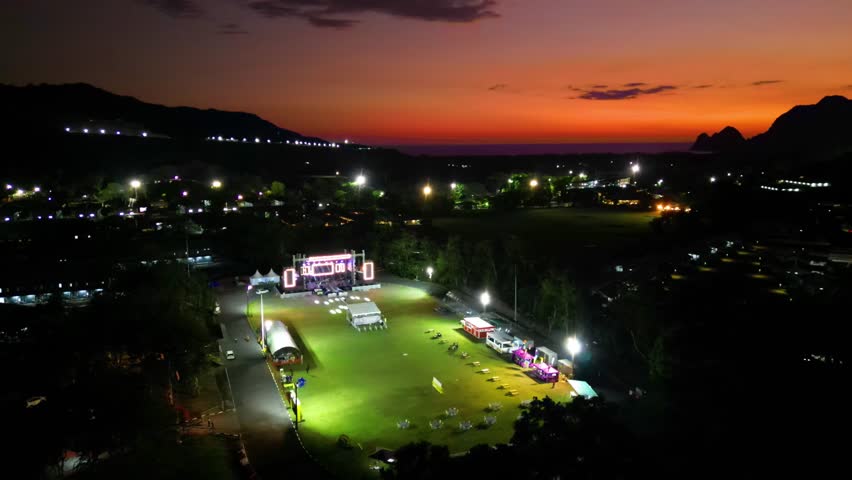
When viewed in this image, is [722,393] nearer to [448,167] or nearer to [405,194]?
[405,194]

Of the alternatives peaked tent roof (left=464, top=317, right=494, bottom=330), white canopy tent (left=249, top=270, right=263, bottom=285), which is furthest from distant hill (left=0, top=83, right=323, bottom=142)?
peaked tent roof (left=464, top=317, right=494, bottom=330)

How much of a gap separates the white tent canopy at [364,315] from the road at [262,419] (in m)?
3.51

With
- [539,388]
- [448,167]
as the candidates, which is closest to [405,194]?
[539,388]

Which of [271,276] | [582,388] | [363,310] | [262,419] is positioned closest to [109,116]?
[271,276]

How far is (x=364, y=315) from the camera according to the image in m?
20.5

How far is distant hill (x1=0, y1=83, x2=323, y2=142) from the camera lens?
262 ft

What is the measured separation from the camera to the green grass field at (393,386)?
40.4 feet

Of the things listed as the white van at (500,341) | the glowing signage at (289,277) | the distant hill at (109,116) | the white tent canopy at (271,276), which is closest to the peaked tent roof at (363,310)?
the white van at (500,341)

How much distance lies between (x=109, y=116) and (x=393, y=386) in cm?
13249

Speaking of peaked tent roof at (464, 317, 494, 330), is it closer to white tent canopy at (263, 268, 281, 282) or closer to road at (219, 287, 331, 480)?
road at (219, 287, 331, 480)

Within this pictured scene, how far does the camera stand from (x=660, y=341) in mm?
14008

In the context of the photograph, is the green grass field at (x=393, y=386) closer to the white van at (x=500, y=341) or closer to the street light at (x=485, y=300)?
the white van at (x=500, y=341)

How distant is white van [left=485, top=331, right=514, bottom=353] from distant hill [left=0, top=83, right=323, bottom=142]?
67.7 meters

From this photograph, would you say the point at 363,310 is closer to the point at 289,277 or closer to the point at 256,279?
the point at 289,277
